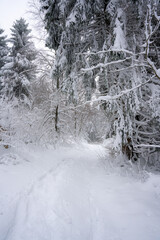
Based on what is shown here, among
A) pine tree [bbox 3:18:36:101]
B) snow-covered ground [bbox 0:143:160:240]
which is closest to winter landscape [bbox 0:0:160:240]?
snow-covered ground [bbox 0:143:160:240]

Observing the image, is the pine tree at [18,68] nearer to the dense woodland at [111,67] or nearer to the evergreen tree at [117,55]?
the dense woodland at [111,67]

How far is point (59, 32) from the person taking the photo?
515 centimetres

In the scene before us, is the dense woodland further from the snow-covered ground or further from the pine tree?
the pine tree

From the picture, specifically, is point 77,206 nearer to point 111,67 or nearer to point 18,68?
point 111,67

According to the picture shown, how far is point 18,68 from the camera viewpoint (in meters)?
12.0

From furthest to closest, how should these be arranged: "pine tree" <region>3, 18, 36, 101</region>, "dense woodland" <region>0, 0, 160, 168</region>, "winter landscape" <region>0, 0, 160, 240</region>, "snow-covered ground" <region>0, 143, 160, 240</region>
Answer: "pine tree" <region>3, 18, 36, 101</region>
"dense woodland" <region>0, 0, 160, 168</region>
"winter landscape" <region>0, 0, 160, 240</region>
"snow-covered ground" <region>0, 143, 160, 240</region>

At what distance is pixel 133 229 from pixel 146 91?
4.33 metres

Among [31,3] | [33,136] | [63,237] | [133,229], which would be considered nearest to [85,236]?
[63,237]

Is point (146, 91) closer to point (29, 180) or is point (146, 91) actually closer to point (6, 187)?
point (29, 180)

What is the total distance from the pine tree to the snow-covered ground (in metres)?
9.66

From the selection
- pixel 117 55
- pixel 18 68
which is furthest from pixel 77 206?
pixel 18 68

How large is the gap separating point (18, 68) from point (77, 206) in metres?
12.9

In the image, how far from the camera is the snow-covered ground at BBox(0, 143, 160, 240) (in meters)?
1.83

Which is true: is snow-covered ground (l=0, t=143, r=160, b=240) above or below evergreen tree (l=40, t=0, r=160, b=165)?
below
